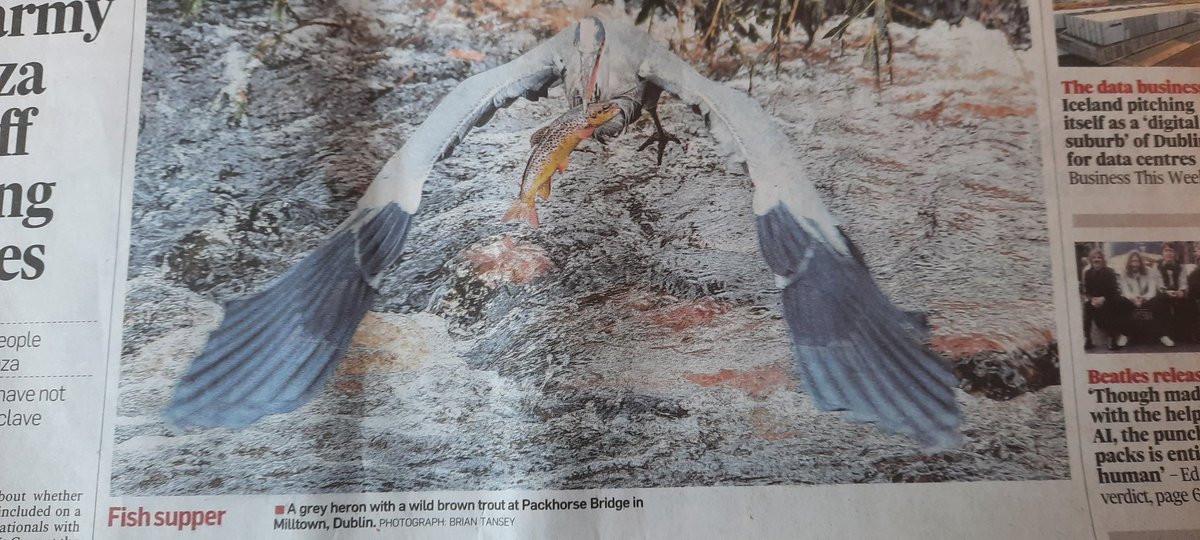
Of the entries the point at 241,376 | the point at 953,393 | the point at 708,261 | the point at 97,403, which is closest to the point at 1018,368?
the point at 953,393

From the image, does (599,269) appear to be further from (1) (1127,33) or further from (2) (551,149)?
(1) (1127,33)

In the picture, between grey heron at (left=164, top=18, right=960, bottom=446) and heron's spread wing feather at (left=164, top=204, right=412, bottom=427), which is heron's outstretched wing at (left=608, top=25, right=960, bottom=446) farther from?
heron's spread wing feather at (left=164, top=204, right=412, bottom=427)

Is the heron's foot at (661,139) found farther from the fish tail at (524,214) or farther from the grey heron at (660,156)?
the fish tail at (524,214)

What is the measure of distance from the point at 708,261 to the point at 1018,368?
258mm

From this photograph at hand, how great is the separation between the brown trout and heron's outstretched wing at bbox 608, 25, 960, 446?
0.06 metres

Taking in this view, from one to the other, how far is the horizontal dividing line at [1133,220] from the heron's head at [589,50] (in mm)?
410

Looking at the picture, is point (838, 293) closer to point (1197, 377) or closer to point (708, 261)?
point (708, 261)

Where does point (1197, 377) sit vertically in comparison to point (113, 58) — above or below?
below

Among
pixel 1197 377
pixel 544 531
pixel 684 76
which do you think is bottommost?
pixel 544 531

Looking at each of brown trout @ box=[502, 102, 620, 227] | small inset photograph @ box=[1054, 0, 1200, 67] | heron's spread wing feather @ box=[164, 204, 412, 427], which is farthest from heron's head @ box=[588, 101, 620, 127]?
small inset photograph @ box=[1054, 0, 1200, 67]

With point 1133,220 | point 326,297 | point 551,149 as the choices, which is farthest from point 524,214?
point 1133,220

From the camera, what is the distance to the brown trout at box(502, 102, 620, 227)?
0.63 metres

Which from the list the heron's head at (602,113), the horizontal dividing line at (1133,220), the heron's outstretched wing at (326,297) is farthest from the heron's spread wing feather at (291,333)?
the horizontal dividing line at (1133,220)

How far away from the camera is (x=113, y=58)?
648 mm
